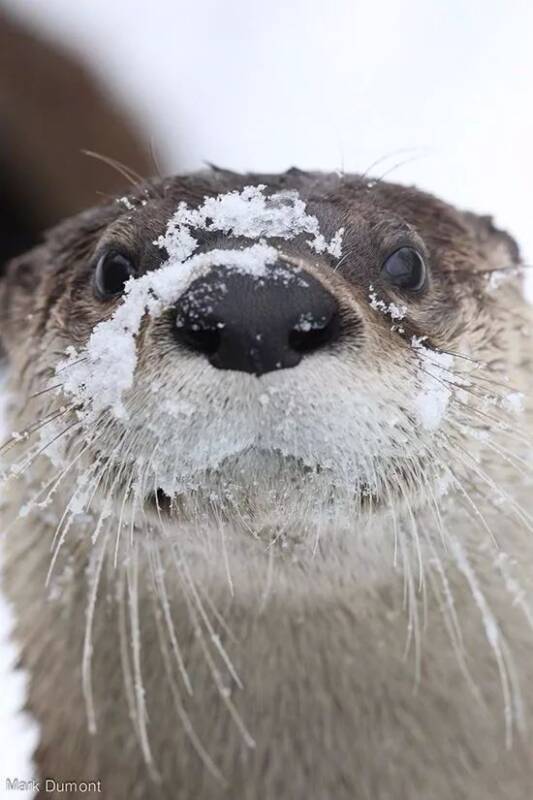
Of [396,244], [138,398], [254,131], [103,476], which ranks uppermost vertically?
[396,244]

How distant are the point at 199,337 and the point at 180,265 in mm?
142

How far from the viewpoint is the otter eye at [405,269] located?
1.67m

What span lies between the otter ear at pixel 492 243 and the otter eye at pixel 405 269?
403 millimetres

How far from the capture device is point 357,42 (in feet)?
21.0

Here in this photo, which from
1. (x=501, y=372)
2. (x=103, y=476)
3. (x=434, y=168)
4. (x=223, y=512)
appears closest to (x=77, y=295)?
(x=103, y=476)

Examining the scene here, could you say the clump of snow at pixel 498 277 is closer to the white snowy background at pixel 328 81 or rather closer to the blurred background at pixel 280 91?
the blurred background at pixel 280 91

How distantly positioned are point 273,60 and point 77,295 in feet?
17.2

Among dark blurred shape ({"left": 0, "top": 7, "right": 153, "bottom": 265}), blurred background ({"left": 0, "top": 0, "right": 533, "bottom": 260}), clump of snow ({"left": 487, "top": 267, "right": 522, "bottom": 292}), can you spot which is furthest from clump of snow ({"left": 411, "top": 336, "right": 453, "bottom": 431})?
dark blurred shape ({"left": 0, "top": 7, "right": 153, "bottom": 265})

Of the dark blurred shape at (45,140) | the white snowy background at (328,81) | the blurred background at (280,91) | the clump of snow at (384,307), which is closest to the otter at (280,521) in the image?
the clump of snow at (384,307)

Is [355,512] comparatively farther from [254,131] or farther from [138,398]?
[254,131]

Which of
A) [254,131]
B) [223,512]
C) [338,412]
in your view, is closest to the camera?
[338,412]

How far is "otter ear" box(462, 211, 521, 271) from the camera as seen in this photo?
7.04 feet

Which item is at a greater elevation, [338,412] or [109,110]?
[338,412]

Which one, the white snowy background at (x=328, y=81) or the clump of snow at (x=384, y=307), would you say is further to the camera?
the white snowy background at (x=328, y=81)
